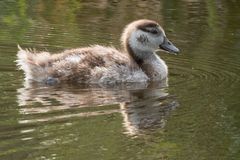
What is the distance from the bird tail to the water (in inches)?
4.8

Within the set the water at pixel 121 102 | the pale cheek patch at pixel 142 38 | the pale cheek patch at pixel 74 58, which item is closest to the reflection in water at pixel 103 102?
the water at pixel 121 102

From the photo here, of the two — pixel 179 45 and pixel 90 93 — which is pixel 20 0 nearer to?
pixel 179 45

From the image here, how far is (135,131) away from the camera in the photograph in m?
6.45

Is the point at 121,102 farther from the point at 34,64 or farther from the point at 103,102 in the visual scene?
the point at 34,64

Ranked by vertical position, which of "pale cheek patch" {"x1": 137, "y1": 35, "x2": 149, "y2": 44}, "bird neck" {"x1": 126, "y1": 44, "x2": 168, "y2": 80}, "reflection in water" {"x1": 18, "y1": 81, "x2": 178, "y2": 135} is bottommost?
"bird neck" {"x1": 126, "y1": 44, "x2": 168, "y2": 80}

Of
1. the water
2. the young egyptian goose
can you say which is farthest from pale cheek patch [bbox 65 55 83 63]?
the water

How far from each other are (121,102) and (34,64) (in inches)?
59.7

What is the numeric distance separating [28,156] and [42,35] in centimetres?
535

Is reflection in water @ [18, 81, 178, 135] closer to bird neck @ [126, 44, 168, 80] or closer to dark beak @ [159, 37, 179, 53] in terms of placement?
bird neck @ [126, 44, 168, 80]

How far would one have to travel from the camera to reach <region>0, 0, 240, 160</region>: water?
593cm

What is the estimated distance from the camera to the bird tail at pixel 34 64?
8.52 m

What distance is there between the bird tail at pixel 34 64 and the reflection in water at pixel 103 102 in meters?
0.21

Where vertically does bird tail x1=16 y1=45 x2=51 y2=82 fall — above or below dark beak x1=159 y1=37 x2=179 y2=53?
above

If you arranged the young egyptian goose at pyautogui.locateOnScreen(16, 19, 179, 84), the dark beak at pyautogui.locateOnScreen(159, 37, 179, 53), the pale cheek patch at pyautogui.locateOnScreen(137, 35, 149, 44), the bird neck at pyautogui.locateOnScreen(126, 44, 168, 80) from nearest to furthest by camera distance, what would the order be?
the young egyptian goose at pyautogui.locateOnScreen(16, 19, 179, 84) < the bird neck at pyautogui.locateOnScreen(126, 44, 168, 80) < the pale cheek patch at pyautogui.locateOnScreen(137, 35, 149, 44) < the dark beak at pyautogui.locateOnScreen(159, 37, 179, 53)
